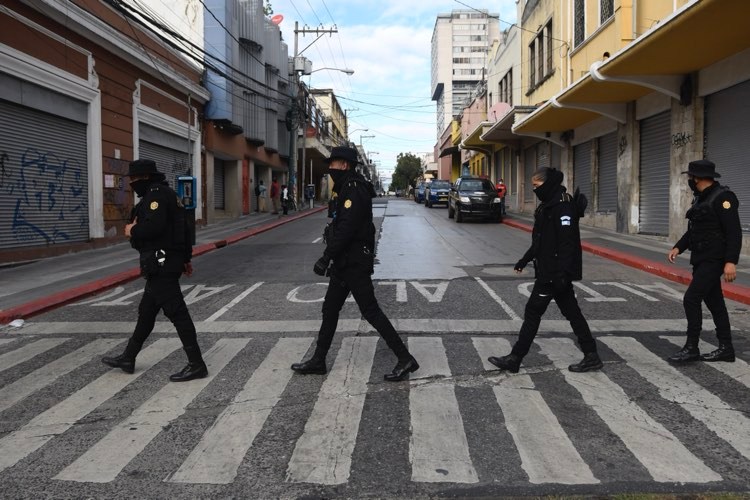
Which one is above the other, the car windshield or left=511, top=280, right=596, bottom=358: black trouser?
the car windshield

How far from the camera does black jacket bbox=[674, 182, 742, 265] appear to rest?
5211mm

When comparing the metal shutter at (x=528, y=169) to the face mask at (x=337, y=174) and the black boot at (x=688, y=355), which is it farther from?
the face mask at (x=337, y=174)

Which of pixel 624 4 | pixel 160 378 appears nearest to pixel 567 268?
pixel 160 378

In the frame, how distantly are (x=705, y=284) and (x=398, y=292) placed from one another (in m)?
4.53

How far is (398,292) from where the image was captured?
9.01 meters

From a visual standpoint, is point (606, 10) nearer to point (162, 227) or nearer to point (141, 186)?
point (141, 186)

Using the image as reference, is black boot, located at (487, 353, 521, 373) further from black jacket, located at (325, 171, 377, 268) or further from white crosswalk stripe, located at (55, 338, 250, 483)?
white crosswalk stripe, located at (55, 338, 250, 483)

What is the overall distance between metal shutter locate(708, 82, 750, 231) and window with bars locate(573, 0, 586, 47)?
752 centimetres

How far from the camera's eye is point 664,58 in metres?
12.0

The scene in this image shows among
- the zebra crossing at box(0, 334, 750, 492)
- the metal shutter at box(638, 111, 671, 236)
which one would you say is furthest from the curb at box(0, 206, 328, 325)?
the metal shutter at box(638, 111, 671, 236)

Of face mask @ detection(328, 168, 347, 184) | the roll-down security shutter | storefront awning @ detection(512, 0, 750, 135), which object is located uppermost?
storefront awning @ detection(512, 0, 750, 135)

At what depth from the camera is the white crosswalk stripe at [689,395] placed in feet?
12.7

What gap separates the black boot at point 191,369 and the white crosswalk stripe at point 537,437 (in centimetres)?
251

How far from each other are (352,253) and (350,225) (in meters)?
0.24
